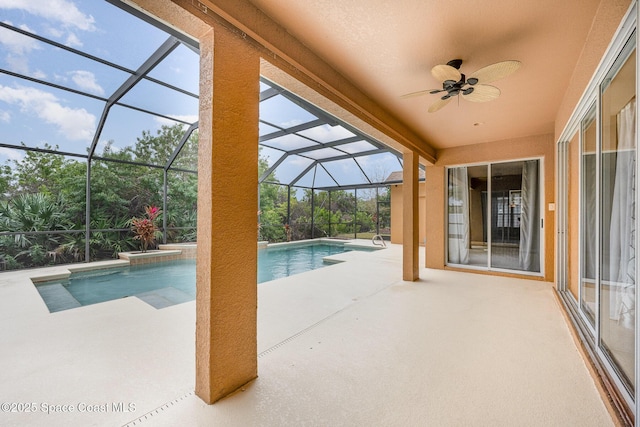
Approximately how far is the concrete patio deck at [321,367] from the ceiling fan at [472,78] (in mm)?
2369

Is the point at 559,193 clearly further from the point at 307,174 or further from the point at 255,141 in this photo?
the point at 307,174

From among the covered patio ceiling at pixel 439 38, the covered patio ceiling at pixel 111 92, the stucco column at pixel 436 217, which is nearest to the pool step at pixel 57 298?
the covered patio ceiling at pixel 111 92

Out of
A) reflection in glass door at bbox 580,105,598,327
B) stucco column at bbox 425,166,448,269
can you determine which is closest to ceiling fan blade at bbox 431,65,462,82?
reflection in glass door at bbox 580,105,598,327

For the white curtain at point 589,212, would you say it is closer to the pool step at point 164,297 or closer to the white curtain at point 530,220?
the white curtain at point 530,220

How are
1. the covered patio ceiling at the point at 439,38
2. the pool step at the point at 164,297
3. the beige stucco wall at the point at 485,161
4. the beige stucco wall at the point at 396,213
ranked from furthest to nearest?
the beige stucco wall at the point at 396,213
the beige stucco wall at the point at 485,161
the pool step at the point at 164,297
the covered patio ceiling at the point at 439,38

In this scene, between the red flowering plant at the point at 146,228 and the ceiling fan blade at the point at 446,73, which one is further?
the red flowering plant at the point at 146,228

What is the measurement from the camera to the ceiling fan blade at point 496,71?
6.63ft

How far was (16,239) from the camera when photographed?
5754 millimetres

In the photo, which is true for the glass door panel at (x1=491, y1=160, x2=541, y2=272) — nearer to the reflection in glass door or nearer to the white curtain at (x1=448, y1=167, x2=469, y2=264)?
the white curtain at (x1=448, y1=167, x2=469, y2=264)

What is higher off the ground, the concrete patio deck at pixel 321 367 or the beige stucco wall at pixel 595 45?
the beige stucco wall at pixel 595 45

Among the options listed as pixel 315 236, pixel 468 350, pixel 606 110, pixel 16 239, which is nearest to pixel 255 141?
pixel 468 350

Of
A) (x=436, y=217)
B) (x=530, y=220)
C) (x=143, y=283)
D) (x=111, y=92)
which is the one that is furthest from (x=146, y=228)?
(x=530, y=220)

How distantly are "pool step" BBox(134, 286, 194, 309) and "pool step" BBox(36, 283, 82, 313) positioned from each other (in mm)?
825

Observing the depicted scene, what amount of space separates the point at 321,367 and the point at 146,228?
742cm
